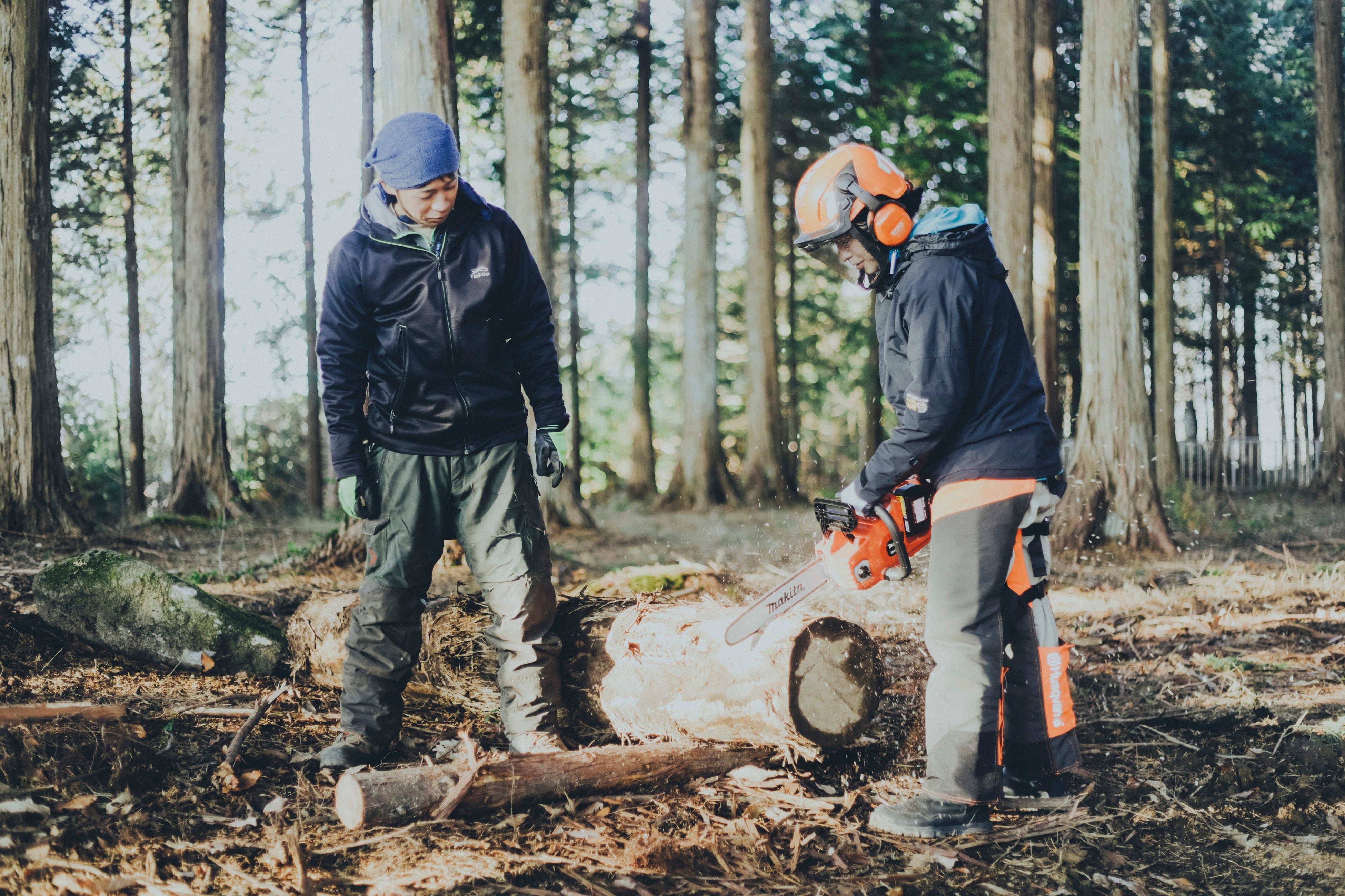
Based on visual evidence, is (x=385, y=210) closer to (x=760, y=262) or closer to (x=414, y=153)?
(x=414, y=153)

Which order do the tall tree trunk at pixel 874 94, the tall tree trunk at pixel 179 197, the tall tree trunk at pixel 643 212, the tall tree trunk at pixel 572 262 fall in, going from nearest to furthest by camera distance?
the tall tree trunk at pixel 179 197 → the tall tree trunk at pixel 874 94 → the tall tree trunk at pixel 643 212 → the tall tree trunk at pixel 572 262

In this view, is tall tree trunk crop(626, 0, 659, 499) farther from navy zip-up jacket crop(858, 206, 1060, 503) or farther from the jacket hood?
navy zip-up jacket crop(858, 206, 1060, 503)

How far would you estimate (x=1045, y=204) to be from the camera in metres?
11.1

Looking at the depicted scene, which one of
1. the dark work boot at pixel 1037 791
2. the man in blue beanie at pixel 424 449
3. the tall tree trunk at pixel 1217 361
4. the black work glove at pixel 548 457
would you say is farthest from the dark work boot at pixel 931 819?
the tall tree trunk at pixel 1217 361

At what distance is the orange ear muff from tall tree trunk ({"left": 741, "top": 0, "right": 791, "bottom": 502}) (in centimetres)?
1162

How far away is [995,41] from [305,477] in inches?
560

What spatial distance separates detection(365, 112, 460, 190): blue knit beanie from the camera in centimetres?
333

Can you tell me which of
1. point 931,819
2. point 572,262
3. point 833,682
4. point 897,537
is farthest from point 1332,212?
point 931,819

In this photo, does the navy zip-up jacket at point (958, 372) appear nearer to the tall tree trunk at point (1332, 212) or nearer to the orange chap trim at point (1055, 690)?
the orange chap trim at point (1055, 690)

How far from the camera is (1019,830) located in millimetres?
3188

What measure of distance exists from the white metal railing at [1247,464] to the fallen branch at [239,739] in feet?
66.8

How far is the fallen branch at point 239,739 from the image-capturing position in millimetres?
3209

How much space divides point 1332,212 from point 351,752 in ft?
59.1

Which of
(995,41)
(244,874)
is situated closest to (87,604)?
(244,874)
